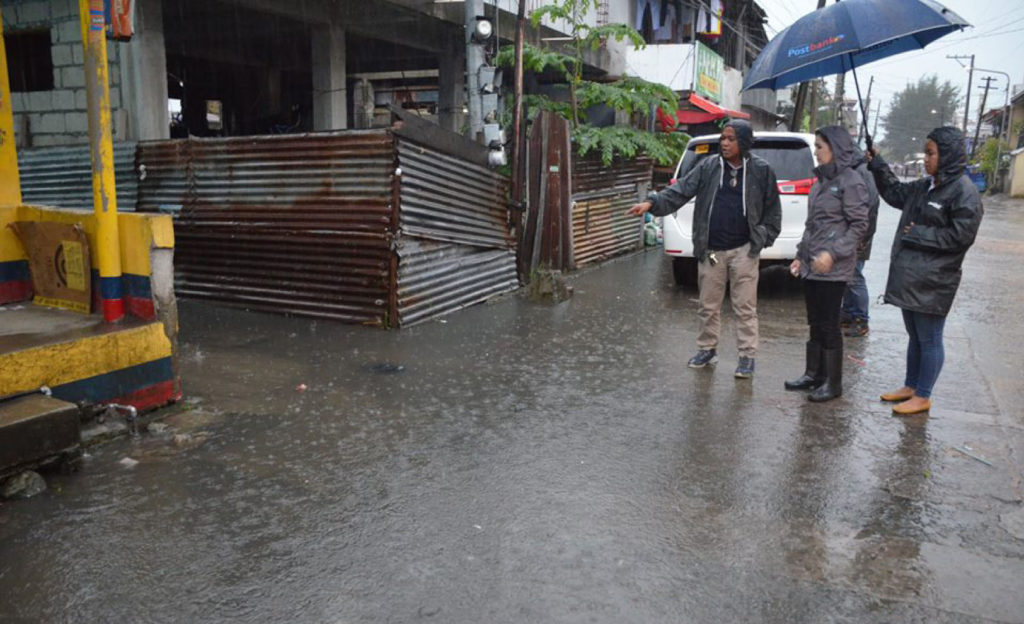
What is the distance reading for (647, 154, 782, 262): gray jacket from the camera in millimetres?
5754

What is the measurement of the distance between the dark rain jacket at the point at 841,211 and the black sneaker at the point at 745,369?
90cm

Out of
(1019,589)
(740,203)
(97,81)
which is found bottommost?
(1019,589)

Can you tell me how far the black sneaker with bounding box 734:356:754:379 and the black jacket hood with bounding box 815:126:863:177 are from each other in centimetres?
150

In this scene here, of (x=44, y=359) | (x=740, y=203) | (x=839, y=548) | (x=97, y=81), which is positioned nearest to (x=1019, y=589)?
(x=839, y=548)

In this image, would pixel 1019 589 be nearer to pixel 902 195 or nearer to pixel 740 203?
pixel 902 195

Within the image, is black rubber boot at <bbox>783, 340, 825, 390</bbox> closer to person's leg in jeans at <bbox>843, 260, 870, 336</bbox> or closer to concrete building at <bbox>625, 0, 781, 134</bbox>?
person's leg in jeans at <bbox>843, 260, 870, 336</bbox>

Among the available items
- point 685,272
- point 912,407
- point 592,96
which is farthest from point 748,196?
point 592,96

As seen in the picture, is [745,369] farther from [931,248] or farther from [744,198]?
[931,248]

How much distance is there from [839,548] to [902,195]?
2.89 meters

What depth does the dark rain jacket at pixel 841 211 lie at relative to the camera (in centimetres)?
513

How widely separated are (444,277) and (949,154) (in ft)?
15.5

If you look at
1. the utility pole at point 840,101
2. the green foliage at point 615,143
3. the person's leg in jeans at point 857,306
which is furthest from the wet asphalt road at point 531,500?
the green foliage at point 615,143

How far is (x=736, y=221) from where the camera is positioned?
18.9 ft

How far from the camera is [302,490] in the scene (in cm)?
386
